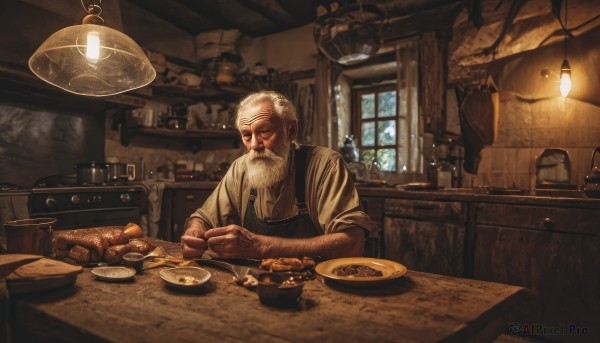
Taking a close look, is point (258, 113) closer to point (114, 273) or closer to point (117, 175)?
point (114, 273)

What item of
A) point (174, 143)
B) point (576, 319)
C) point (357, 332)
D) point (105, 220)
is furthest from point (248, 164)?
point (174, 143)

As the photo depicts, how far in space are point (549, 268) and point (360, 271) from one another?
93.5 inches

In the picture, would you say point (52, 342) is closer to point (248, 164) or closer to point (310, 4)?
point (248, 164)

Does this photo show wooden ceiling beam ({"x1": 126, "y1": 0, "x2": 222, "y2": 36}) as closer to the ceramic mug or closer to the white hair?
the white hair

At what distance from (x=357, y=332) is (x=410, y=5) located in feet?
16.3

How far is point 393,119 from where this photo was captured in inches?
203

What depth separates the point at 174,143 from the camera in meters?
6.50

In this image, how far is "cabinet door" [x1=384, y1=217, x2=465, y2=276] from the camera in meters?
3.31

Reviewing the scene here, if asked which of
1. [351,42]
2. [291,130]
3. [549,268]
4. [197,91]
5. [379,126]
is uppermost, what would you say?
[351,42]

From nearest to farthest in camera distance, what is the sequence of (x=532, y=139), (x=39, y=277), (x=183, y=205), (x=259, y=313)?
(x=259, y=313) → (x=39, y=277) → (x=532, y=139) → (x=183, y=205)

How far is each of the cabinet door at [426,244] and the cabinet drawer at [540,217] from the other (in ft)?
0.87

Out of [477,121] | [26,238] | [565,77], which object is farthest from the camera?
[477,121]

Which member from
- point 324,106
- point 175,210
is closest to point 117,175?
point 175,210

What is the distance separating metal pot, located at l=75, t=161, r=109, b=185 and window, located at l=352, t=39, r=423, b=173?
11.5 feet
